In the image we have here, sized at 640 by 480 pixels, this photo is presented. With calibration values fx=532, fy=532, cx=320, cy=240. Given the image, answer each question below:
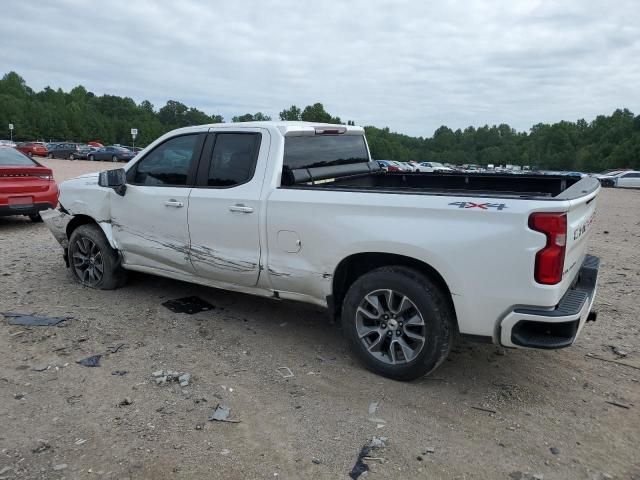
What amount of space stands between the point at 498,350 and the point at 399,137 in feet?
477

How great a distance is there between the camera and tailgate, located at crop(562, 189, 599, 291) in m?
3.30

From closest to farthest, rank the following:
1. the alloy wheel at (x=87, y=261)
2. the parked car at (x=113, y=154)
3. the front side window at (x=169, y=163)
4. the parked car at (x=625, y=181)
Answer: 1. the front side window at (x=169, y=163)
2. the alloy wheel at (x=87, y=261)
3. the parked car at (x=625, y=181)
4. the parked car at (x=113, y=154)

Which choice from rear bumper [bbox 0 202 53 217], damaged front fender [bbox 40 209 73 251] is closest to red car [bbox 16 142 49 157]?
rear bumper [bbox 0 202 53 217]

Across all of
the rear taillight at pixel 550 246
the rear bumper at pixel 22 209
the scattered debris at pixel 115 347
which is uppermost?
the rear taillight at pixel 550 246

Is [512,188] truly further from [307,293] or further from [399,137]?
[399,137]

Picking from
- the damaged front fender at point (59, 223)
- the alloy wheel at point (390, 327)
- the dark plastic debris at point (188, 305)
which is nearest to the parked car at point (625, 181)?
the dark plastic debris at point (188, 305)

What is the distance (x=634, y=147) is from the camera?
267ft

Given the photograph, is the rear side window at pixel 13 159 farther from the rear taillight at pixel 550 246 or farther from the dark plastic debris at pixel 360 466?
the rear taillight at pixel 550 246

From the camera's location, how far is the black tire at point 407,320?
11.8 feet

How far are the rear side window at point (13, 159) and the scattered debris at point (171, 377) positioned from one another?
6.95m

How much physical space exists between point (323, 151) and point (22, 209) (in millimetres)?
6578

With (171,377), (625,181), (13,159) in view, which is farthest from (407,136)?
(171,377)

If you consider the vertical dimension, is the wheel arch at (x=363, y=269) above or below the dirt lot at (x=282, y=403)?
above

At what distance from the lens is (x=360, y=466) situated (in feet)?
9.59
